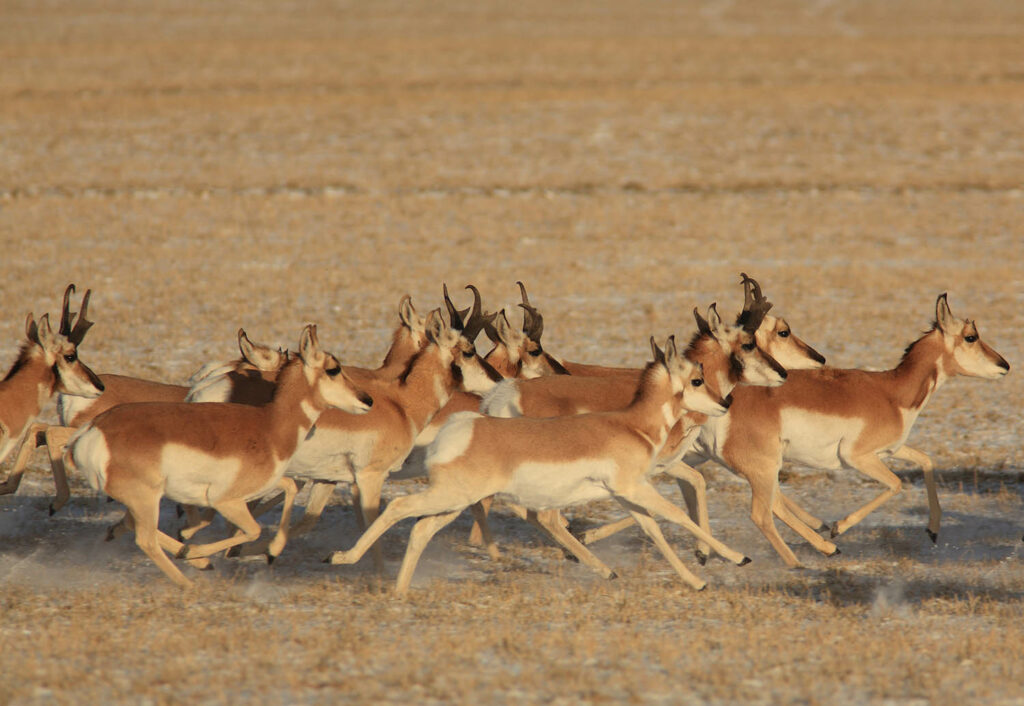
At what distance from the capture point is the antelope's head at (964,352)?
473 inches

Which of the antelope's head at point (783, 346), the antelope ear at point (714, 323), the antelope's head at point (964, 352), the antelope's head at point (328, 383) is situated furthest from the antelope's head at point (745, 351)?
the antelope's head at point (328, 383)

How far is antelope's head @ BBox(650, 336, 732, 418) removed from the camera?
10.2m

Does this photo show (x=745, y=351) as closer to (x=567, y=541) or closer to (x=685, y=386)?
(x=685, y=386)

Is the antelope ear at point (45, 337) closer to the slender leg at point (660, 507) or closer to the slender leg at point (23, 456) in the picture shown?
the slender leg at point (23, 456)

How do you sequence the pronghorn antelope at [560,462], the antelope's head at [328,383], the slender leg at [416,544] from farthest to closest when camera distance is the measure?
the antelope's head at [328,383] → the slender leg at [416,544] → the pronghorn antelope at [560,462]

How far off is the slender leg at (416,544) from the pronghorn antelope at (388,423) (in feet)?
2.49

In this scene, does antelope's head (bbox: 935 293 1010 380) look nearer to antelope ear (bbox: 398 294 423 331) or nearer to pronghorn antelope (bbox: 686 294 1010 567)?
pronghorn antelope (bbox: 686 294 1010 567)

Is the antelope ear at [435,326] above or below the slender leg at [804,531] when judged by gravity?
above

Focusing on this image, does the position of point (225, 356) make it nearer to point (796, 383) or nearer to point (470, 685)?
point (796, 383)

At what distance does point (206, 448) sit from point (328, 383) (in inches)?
40.7

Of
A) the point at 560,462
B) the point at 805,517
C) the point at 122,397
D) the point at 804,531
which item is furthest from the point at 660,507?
the point at 122,397

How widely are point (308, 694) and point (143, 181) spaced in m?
26.6

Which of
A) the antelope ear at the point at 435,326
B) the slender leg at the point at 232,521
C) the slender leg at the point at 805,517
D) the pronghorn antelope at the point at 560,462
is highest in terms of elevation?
the antelope ear at the point at 435,326

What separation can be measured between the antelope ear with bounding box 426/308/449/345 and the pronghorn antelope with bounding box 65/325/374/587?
109 cm
